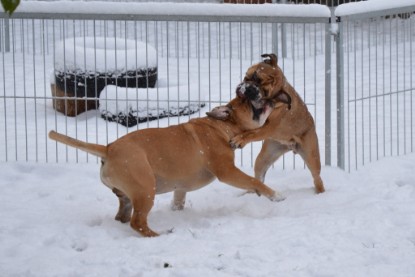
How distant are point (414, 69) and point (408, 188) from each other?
4.08 meters

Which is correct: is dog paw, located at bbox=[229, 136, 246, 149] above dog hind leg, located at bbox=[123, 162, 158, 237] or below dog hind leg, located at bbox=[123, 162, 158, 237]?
above

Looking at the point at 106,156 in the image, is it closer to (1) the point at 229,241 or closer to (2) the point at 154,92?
(1) the point at 229,241

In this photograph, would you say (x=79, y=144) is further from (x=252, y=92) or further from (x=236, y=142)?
(x=252, y=92)

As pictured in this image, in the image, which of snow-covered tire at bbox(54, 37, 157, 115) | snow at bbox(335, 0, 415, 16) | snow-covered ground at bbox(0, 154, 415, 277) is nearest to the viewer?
snow-covered ground at bbox(0, 154, 415, 277)

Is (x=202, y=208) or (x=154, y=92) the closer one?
(x=202, y=208)

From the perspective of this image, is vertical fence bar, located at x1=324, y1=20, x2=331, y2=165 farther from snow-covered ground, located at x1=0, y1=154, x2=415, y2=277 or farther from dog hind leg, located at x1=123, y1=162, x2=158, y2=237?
dog hind leg, located at x1=123, y1=162, x2=158, y2=237

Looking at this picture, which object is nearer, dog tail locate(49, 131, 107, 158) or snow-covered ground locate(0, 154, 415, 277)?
snow-covered ground locate(0, 154, 415, 277)

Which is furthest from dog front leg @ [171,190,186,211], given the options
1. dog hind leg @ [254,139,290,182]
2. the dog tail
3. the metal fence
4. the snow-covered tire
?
the snow-covered tire

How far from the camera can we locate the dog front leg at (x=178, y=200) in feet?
17.1

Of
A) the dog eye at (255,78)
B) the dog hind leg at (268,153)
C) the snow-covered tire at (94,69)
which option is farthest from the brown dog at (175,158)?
the snow-covered tire at (94,69)

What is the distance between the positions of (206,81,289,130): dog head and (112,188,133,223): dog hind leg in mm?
750

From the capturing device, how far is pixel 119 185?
185 inches

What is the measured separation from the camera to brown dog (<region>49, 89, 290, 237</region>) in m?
4.68

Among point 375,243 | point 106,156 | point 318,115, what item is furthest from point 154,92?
point 375,243
